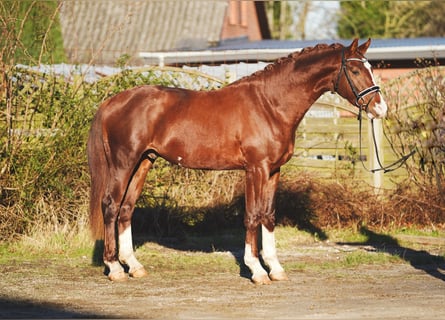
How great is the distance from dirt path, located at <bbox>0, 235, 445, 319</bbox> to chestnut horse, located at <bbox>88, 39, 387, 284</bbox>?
433mm

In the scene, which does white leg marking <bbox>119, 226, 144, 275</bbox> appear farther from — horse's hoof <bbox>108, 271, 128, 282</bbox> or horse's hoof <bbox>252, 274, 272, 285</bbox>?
horse's hoof <bbox>252, 274, 272, 285</bbox>

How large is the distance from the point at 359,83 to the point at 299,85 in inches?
25.4

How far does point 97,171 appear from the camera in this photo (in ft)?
30.8

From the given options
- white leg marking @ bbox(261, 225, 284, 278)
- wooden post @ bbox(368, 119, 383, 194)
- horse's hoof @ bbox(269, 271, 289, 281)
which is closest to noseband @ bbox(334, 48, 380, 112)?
white leg marking @ bbox(261, 225, 284, 278)

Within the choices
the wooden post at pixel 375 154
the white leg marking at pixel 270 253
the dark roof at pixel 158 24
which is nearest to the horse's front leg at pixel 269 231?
the white leg marking at pixel 270 253

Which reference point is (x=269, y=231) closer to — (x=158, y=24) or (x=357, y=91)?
(x=357, y=91)

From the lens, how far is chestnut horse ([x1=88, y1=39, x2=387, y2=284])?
8.96 meters

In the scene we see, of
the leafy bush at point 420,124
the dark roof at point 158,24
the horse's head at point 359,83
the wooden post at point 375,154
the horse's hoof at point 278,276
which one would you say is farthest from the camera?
the dark roof at point 158,24

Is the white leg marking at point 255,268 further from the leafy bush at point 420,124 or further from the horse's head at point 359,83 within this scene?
the leafy bush at point 420,124

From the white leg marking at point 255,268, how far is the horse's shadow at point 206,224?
91.8 inches

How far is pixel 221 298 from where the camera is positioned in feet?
25.7

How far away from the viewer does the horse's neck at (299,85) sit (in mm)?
9055

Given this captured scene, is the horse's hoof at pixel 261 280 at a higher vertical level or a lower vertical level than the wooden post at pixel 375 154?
lower

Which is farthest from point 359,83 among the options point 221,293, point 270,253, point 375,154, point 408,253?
point 375,154
